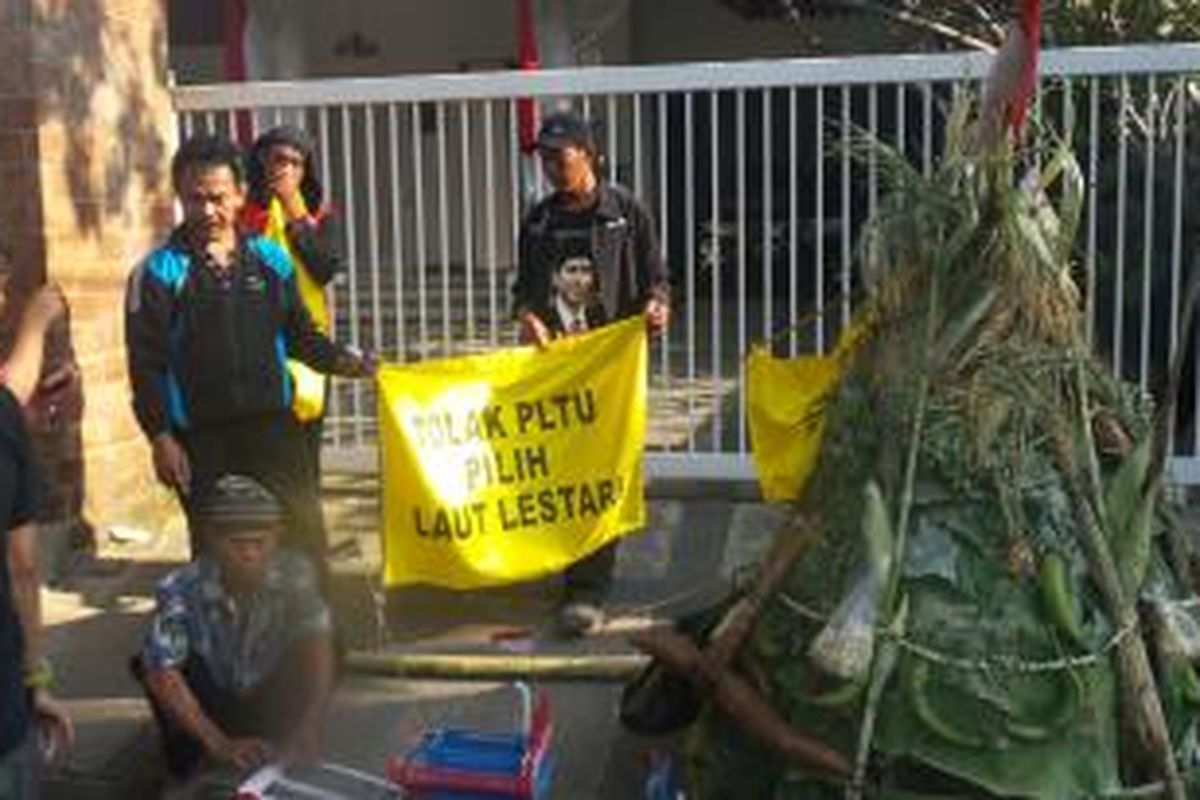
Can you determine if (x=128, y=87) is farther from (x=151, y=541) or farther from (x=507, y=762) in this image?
(x=507, y=762)

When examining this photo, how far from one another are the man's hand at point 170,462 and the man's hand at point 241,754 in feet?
3.12

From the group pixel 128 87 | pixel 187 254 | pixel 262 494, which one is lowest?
pixel 262 494

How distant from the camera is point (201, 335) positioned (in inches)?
216

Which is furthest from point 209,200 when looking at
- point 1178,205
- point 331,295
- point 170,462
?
point 1178,205

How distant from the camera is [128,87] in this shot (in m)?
7.27

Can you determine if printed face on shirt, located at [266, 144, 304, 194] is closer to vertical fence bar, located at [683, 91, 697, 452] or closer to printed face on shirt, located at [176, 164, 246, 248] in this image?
printed face on shirt, located at [176, 164, 246, 248]

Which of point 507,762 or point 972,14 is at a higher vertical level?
point 972,14

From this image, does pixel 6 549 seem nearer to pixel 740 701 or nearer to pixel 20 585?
pixel 20 585

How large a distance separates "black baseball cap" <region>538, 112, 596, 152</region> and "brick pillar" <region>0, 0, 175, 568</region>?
1.85 meters

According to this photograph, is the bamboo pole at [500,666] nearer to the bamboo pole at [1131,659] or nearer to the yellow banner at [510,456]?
the yellow banner at [510,456]

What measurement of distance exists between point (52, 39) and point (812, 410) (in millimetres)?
3268

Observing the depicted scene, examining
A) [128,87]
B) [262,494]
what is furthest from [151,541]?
[262,494]

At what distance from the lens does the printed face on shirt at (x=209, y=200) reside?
5.25 meters

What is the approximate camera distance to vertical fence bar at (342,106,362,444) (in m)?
7.53
